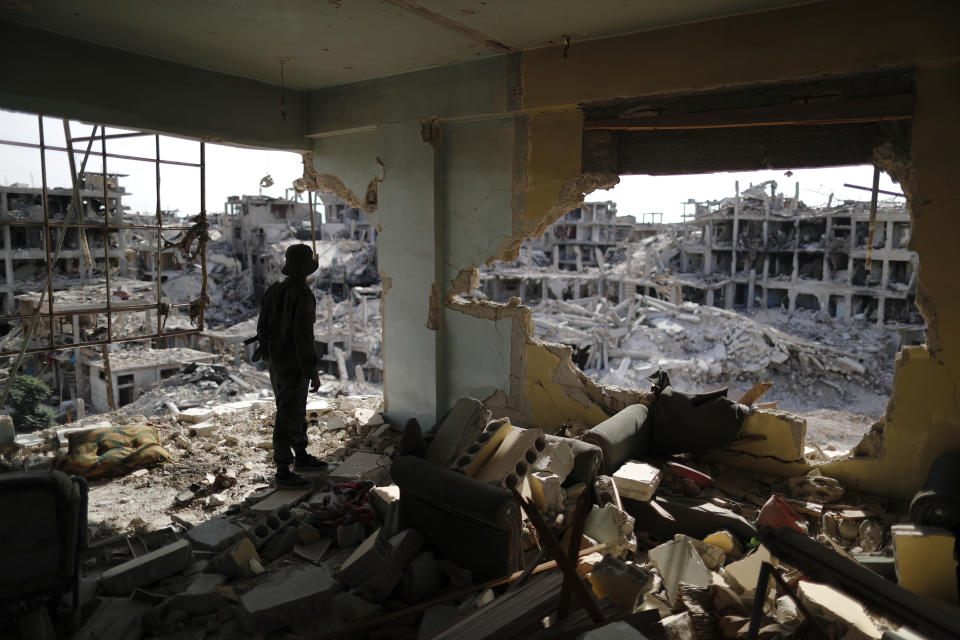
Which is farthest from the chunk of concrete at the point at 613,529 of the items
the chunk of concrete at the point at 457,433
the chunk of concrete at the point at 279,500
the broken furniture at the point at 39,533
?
the broken furniture at the point at 39,533

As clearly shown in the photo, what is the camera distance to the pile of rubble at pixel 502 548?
9.42 feet

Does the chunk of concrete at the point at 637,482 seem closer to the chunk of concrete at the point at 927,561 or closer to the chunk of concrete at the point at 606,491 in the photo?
the chunk of concrete at the point at 606,491

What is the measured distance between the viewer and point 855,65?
3.91 metres

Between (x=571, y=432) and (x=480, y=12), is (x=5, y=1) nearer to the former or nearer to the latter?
(x=480, y=12)

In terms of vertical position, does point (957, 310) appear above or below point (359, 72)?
below

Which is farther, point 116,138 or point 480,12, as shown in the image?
point 116,138

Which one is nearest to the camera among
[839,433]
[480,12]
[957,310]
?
[957,310]

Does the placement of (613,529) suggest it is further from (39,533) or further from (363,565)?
(39,533)

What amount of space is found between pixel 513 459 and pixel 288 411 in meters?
2.24

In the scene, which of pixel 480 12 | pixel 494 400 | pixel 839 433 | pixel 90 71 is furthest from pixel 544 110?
pixel 839 433

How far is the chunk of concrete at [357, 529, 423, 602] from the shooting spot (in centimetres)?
328

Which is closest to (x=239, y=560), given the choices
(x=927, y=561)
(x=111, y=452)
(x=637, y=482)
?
(x=111, y=452)

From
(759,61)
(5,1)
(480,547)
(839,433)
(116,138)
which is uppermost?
(5,1)

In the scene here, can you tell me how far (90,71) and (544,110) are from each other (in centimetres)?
399
